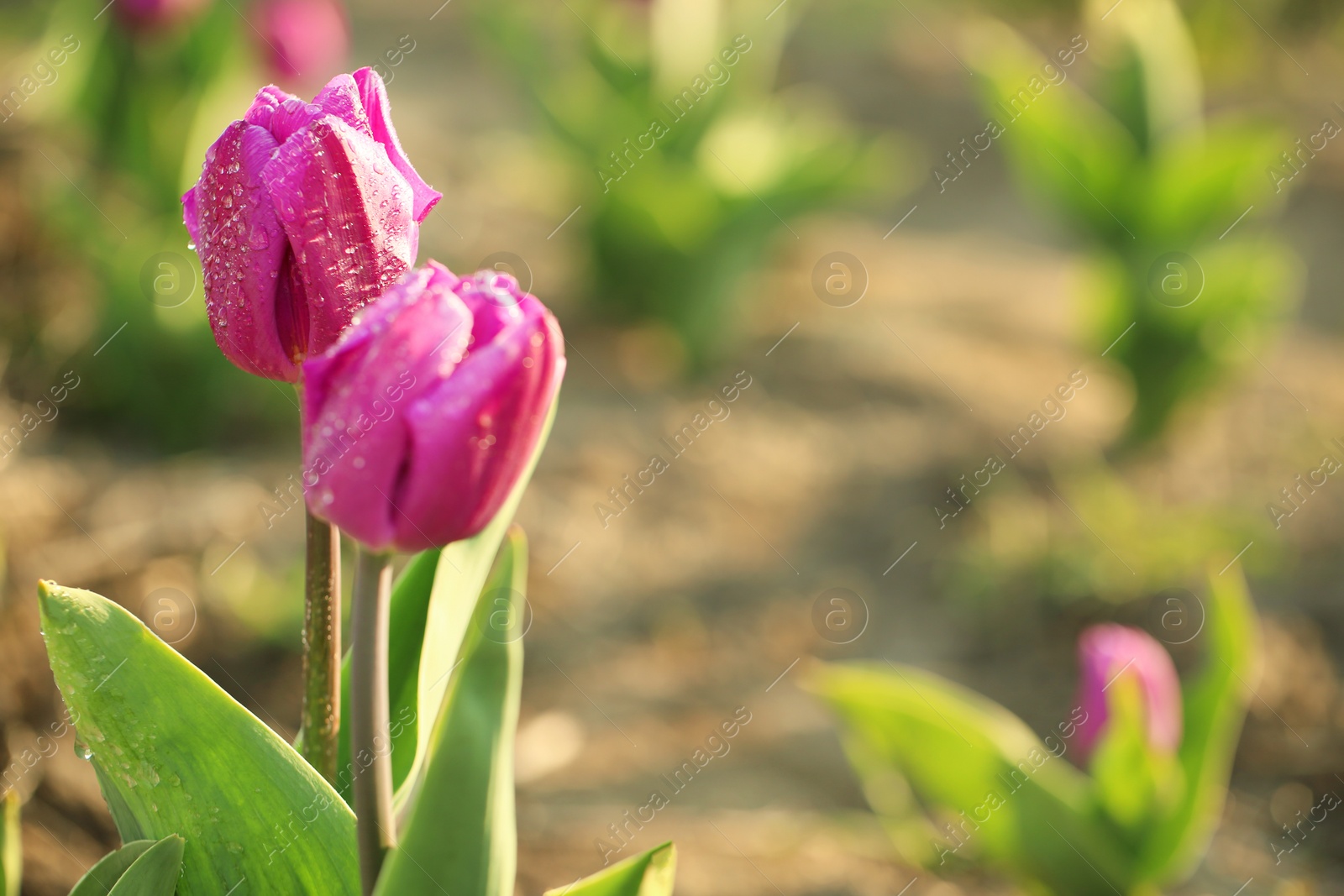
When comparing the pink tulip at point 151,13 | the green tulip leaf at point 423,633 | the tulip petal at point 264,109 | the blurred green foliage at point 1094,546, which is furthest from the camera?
the pink tulip at point 151,13

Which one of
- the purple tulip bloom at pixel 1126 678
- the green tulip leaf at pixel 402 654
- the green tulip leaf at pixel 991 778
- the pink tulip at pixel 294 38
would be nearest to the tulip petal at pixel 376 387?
the green tulip leaf at pixel 402 654

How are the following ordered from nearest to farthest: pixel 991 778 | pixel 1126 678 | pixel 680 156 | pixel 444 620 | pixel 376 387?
1. pixel 376 387
2. pixel 444 620
3. pixel 1126 678
4. pixel 991 778
5. pixel 680 156

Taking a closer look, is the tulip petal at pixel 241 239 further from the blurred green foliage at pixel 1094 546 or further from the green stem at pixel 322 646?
the blurred green foliage at pixel 1094 546

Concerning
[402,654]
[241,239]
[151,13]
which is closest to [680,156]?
[151,13]

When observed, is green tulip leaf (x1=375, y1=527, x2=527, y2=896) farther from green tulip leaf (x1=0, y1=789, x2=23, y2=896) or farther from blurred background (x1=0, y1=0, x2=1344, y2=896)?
blurred background (x1=0, y1=0, x2=1344, y2=896)

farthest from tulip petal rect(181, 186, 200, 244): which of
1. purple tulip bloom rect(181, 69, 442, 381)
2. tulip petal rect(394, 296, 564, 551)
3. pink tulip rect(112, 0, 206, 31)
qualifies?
pink tulip rect(112, 0, 206, 31)

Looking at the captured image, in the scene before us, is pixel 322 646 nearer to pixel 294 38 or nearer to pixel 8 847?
pixel 8 847
